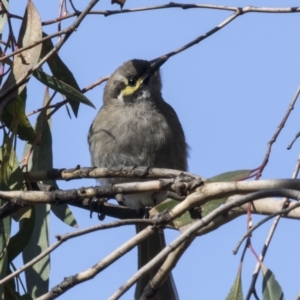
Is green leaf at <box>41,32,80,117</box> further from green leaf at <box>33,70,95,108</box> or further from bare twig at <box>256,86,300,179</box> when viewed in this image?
bare twig at <box>256,86,300,179</box>

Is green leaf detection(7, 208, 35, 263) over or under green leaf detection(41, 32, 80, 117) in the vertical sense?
under

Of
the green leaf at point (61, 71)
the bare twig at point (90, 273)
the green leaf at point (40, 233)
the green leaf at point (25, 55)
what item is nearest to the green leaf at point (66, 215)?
the green leaf at point (40, 233)

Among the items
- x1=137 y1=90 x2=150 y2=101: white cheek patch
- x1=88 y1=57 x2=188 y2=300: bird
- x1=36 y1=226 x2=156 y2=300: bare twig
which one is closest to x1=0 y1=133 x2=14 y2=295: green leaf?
x1=36 y1=226 x2=156 y2=300: bare twig

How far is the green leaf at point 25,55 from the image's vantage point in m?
2.27

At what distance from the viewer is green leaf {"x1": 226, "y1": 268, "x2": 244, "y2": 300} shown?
85.0 inches

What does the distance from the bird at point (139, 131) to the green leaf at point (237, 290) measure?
164cm

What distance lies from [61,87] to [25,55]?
0.75 feet

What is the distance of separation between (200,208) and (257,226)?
20.4 inches

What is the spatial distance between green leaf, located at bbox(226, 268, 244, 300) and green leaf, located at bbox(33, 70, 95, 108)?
0.73m

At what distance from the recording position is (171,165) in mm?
4039

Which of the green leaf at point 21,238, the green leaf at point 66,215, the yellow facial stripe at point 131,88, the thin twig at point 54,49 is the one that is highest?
the yellow facial stripe at point 131,88

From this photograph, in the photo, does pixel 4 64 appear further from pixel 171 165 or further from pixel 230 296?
pixel 171 165

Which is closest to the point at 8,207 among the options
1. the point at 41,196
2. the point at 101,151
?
the point at 41,196

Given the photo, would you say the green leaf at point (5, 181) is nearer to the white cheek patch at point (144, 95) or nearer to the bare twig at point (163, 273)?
the bare twig at point (163, 273)
